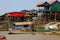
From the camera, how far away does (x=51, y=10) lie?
131ft

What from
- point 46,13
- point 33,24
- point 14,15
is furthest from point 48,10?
point 14,15

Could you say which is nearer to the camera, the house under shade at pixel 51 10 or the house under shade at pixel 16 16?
the house under shade at pixel 51 10

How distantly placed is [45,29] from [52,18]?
5542mm

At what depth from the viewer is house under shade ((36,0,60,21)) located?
39.7 metres

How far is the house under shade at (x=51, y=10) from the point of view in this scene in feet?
130

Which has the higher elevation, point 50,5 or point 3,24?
point 50,5

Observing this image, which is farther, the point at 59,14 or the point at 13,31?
the point at 59,14

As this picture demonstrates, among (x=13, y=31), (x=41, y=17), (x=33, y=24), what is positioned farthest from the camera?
(x=41, y=17)

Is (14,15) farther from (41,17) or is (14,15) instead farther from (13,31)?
(13,31)

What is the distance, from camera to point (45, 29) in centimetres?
3562

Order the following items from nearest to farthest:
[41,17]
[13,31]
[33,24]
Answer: [13,31] < [33,24] < [41,17]

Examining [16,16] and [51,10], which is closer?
[51,10]

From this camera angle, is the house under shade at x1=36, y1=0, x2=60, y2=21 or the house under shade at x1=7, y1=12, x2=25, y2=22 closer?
the house under shade at x1=36, y1=0, x2=60, y2=21

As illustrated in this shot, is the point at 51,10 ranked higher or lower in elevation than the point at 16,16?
higher
